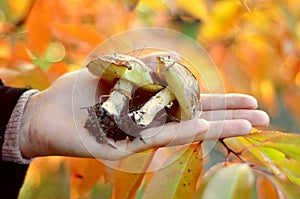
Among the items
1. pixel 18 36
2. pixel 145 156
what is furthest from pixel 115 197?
pixel 18 36

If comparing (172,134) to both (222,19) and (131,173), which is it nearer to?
(131,173)

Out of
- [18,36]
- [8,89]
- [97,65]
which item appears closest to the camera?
[97,65]

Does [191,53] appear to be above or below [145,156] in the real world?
above

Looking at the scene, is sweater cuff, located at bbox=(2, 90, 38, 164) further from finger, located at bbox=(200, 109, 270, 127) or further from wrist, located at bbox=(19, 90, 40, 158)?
finger, located at bbox=(200, 109, 270, 127)

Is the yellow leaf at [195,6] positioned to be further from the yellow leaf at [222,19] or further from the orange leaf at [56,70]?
the orange leaf at [56,70]

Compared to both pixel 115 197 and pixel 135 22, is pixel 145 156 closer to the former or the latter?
pixel 115 197

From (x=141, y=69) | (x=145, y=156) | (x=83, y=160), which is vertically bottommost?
(x=83, y=160)

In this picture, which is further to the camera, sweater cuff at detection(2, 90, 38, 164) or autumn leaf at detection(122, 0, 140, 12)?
autumn leaf at detection(122, 0, 140, 12)

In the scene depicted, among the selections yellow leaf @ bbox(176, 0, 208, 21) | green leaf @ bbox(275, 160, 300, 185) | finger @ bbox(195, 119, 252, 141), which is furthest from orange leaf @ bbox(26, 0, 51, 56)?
green leaf @ bbox(275, 160, 300, 185)
